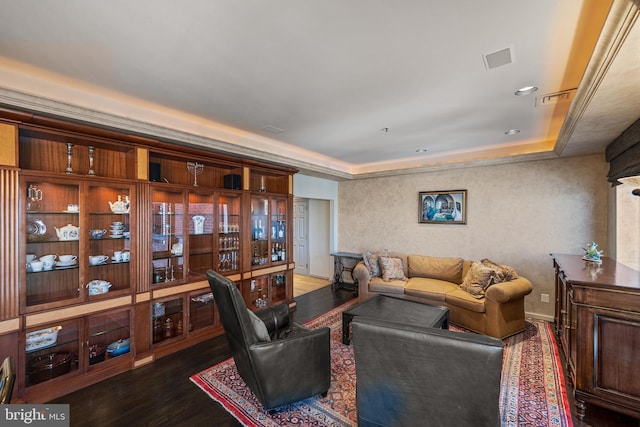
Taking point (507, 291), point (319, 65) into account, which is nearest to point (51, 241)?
point (319, 65)

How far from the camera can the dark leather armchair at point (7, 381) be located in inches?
43.2

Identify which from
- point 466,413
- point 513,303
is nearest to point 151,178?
point 466,413

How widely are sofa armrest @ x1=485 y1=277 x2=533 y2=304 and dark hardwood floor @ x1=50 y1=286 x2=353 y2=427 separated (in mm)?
3125

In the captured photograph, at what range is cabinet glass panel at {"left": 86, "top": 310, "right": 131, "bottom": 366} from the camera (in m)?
2.63

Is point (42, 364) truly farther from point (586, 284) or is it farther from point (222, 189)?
point (586, 284)

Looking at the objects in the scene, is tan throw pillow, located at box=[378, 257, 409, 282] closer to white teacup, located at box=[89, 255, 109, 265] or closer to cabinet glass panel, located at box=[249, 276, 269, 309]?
cabinet glass panel, located at box=[249, 276, 269, 309]

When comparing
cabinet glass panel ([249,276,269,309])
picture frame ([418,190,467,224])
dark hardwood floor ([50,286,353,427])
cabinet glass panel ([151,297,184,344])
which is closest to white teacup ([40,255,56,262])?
cabinet glass panel ([151,297,184,344])

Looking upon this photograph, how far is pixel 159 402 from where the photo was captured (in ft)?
7.52

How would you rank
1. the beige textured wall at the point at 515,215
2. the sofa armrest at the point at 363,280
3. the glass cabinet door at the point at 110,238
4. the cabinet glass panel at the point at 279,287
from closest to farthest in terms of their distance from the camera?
the glass cabinet door at the point at 110,238, the beige textured wall at the point at 515,215, the cabinet glass panel at the point at 279,287, the sofa armrest at the point at 363,280

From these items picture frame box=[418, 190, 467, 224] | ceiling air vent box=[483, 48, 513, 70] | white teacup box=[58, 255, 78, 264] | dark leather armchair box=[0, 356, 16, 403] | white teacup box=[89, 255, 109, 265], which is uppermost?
ceiling air vent box=[483, 48, 513, 70]

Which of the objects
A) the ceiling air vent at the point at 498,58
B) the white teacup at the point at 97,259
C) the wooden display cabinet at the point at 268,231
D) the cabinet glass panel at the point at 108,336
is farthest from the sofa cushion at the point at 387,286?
the white teacup at the point at 97,259

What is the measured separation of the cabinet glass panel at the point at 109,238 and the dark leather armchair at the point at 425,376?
2.67 metres

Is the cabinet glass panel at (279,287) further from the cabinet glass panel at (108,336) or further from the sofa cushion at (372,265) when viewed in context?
the cabinet glass panel at (108,336)

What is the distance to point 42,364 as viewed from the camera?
2.40 meters
